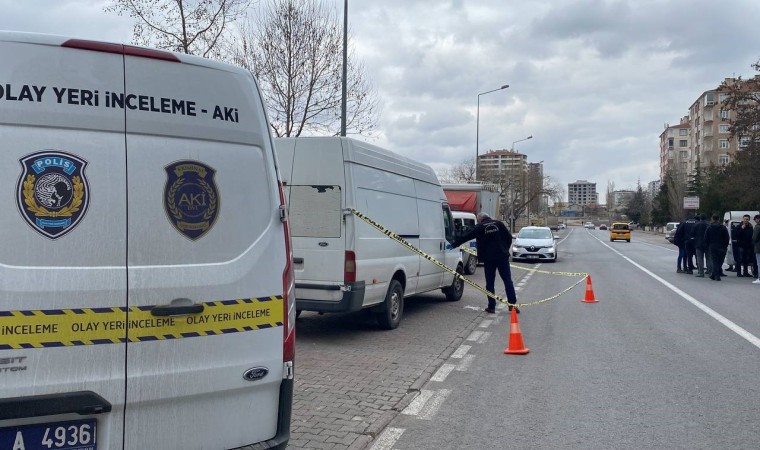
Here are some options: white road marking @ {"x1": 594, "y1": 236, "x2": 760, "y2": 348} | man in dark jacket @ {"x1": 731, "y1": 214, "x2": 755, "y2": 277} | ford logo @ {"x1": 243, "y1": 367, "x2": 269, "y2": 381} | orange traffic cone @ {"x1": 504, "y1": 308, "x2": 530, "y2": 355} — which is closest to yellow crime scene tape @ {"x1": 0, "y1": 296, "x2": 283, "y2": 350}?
ford logo @ {"x1": 243, "y1": 367, "x2": 269, "y2": 381}

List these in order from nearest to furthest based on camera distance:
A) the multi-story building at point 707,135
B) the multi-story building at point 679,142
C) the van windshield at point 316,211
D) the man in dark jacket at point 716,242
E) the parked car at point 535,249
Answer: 1. the van windshield at point 316,211
2. the man in dark jacket at point 716,242
3. the parked car at point 535,249
4. the multi-story building at point 707,135
5. the multi-story building at point 679,142

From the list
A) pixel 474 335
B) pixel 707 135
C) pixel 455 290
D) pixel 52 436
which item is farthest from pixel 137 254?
pixel 707 135

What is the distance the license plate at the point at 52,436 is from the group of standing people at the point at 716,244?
18246 millimetres

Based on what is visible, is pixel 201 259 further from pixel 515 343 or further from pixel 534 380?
pixel 515 343

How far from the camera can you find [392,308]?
9727 mm

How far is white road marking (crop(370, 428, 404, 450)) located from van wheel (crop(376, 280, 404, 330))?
4.22m

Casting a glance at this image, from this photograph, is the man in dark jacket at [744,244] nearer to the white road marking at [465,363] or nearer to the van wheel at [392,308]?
the van wheel at [392,308]

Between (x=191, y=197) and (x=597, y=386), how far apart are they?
499cm

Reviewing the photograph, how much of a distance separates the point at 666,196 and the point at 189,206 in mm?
101339

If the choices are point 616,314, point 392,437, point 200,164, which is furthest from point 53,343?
point 616,314

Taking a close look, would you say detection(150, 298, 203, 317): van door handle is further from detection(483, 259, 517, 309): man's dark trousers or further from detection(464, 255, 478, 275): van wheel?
detection(464, 255, 478, 275): van wheel

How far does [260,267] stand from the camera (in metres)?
3.41

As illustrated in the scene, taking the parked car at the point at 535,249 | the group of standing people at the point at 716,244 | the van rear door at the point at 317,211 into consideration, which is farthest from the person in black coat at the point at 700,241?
the van rear door at the point at 317,211

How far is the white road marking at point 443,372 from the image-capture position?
7000 mm
